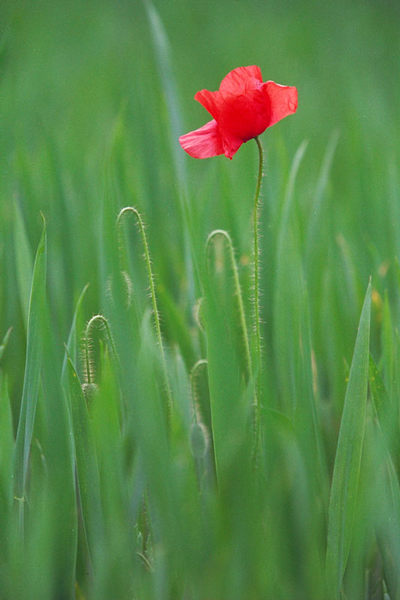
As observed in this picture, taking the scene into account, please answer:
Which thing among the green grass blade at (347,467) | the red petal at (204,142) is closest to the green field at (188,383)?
the green grass blade at (347,467)

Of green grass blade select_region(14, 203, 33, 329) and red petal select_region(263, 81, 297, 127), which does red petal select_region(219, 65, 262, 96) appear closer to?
red petal select_region(263, 81, 297, 127)

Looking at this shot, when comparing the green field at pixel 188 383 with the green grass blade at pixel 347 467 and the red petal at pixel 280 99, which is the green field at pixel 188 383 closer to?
the green grass blade at pixel 347 467

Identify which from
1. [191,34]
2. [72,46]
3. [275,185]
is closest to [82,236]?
[275,185]

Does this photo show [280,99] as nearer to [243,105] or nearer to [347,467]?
[243,105]

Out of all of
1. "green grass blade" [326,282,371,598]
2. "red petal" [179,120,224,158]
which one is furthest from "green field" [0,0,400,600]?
"red petal" [179,120,224,158]

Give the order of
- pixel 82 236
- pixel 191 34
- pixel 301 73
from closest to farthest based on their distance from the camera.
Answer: pixel 82 236, pixel 301 73, pixel 191 34

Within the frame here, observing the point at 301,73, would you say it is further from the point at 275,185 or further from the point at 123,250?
the point at 123,250
